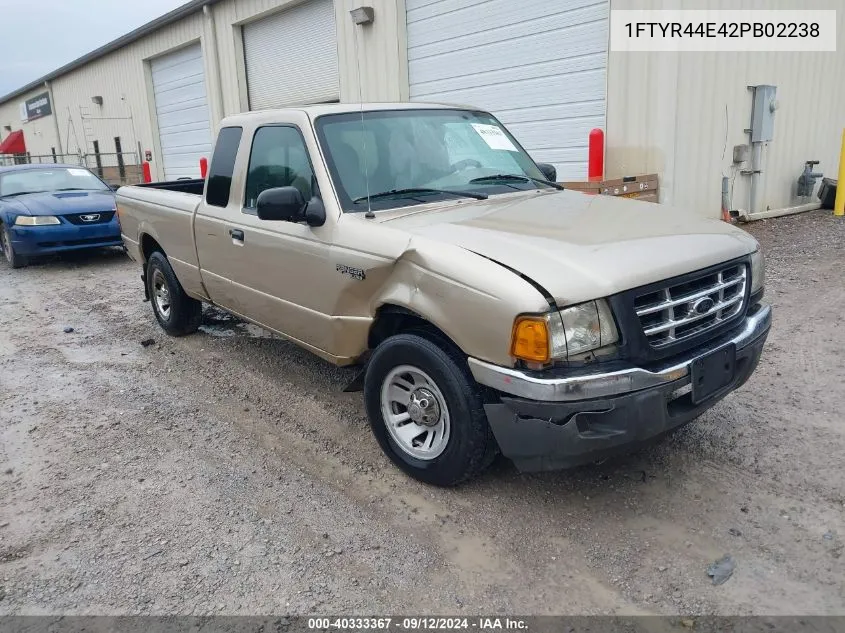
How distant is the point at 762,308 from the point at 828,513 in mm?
1103

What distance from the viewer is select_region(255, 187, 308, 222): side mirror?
3.69 meters

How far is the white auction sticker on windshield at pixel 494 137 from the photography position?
4680 mm

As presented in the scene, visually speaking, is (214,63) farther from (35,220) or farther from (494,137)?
(494,137)

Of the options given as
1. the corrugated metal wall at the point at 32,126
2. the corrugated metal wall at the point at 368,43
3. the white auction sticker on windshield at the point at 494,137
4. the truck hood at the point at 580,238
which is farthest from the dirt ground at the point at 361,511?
the corrugated metal wall at the point at 32,126

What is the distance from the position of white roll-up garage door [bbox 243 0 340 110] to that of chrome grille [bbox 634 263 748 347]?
12.5 m

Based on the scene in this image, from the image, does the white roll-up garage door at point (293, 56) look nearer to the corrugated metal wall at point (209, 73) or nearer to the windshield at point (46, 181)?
the corrugated metal wall at point (209, 73)

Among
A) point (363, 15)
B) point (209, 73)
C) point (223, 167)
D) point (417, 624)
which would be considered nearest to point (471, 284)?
point (417, 624)

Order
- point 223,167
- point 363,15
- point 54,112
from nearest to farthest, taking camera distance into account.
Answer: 1. point 223,167
2. point 363,15
3. point 54,112

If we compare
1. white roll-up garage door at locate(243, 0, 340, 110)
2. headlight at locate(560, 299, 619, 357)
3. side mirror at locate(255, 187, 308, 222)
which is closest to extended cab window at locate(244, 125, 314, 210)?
side mirror at locate(255, 187, 308, 222)

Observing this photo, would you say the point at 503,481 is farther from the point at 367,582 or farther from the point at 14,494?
the point at 14,494

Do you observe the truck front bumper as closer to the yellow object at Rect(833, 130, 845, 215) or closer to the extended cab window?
the extended cab window

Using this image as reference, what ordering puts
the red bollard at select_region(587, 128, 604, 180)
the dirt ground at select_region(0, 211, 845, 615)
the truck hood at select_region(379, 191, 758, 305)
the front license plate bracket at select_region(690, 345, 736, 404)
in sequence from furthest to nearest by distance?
the red bollard at select_region(587, 128, 604, 180) < the front license plate bracket at select_region(690, 345, 736, 404) < the truck hood at select_region(379, 191, 758, 305) < the dirt ground at select_region(0, 211, 845, 615)

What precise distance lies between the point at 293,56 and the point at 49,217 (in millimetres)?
7288

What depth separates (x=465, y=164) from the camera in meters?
4.41
